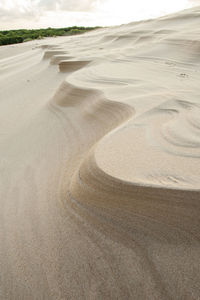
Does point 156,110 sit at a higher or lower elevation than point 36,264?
higher

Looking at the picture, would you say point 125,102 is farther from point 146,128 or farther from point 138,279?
point 138,279

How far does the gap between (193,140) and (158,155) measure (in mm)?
176

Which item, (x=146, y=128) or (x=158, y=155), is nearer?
(x=158, y=155)

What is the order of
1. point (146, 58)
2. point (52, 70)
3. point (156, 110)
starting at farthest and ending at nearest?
point (52, 70), point (146, 58), point (156, 110)

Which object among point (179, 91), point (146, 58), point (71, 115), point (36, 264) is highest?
point (146, 58)

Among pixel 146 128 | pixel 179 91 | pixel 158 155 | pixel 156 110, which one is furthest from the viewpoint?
pixel 179 91

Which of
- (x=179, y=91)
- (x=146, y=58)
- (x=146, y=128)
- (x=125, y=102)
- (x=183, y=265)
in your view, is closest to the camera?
(x=183, y=265)

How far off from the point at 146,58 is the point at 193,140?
86.0 inches

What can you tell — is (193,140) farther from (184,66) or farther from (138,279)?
(184,66)

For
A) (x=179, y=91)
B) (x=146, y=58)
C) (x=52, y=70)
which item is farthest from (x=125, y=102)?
(x=52, y=70)

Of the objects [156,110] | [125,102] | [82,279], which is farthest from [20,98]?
[82,279]

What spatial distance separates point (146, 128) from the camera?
3.22 ft

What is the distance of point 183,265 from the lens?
53 cm

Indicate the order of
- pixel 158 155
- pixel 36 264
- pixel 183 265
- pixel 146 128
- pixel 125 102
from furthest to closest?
pixel 125 102 → pixel 146 128 → pixel 158 155 → pixel 36 264 → pixel 183 265
